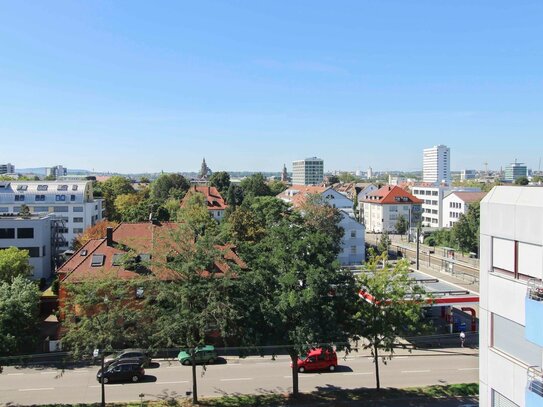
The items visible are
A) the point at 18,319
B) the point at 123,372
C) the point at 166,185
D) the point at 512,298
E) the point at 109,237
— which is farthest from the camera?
the point at 166,185

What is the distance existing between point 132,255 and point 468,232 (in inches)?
2281

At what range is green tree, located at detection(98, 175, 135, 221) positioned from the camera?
92.8 m

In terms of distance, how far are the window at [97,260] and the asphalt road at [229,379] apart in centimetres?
737

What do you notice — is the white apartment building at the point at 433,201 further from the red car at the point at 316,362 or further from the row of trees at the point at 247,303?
the row of trees at the point at 247,303

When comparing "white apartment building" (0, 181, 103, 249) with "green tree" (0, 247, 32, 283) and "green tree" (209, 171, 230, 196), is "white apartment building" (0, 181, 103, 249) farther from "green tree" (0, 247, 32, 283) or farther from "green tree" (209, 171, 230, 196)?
"green tree" (209, 171, 230, 196)

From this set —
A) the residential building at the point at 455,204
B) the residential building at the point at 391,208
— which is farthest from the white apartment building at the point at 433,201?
the residential building at the point at 391,208

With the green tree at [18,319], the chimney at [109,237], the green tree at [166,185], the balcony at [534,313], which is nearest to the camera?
the balcony at [534,313]

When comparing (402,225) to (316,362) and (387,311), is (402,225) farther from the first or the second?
(387,311)

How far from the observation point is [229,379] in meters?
26.4

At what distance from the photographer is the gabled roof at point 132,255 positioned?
22.3 m

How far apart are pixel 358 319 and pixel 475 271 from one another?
40970 millimetres

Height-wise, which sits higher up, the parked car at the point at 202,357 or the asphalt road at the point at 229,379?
the parked car at the point at 202,357

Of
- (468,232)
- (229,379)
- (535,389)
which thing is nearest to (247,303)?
(229,379)

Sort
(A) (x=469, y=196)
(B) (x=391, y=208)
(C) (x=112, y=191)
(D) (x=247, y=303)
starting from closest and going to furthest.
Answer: (D) (x=247, y=303), (A) (x=469, y=196), (B) (x=391, y=208), (C) (x=112, y=191)
